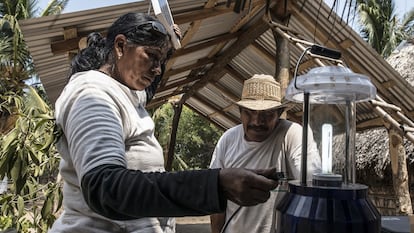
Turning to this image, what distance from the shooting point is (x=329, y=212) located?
644 millimetres

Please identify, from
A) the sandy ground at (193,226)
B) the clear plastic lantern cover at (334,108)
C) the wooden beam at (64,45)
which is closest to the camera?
the clear plastic lantern cover at (334,108)

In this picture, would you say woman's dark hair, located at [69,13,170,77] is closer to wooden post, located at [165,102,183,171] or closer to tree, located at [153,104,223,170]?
wooden post, located at [165,102,183,171]

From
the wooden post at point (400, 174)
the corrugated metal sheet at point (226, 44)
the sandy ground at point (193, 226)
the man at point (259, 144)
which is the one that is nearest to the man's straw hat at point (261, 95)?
the man at point (259, 144)

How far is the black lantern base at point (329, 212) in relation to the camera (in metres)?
0.63

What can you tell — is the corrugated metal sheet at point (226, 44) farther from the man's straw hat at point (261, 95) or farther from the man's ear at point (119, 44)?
the man's ear at point (119, 44)

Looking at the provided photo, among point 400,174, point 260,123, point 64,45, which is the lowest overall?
point 400,174

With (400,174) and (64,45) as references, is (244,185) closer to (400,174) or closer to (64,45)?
(64,45)

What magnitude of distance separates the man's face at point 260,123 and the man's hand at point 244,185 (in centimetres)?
143

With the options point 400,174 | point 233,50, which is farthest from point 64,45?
point 400,174

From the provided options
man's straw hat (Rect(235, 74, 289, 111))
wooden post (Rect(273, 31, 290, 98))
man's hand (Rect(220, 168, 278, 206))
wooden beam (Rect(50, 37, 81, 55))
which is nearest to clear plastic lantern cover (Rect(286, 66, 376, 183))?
man's hand (Rect(220, 168, 278, 206))

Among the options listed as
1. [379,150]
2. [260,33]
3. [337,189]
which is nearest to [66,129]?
[337,189]

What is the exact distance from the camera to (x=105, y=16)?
2.76 meters

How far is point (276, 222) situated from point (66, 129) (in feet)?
1.43

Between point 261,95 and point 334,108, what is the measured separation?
47.6 inches
